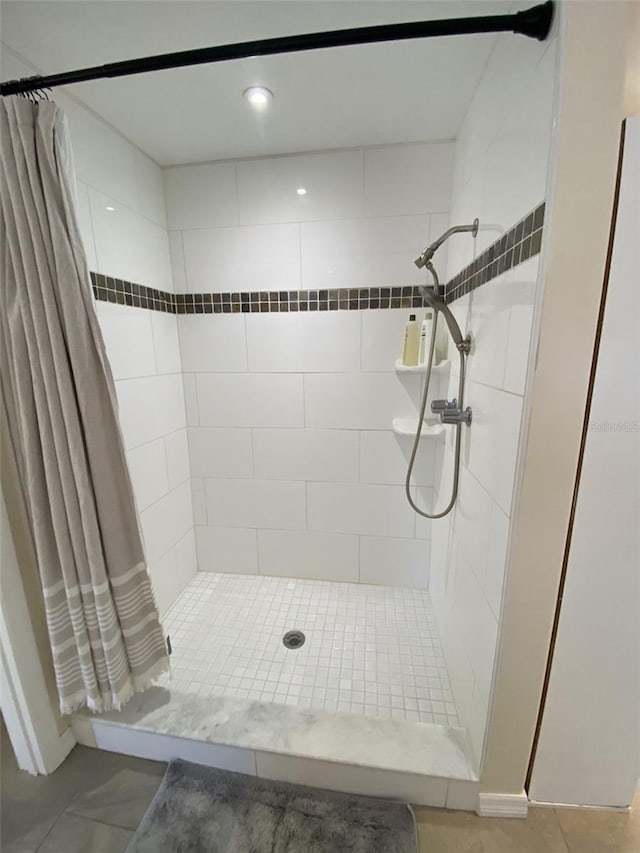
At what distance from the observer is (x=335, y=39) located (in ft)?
2.39

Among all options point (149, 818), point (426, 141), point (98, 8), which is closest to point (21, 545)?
point (149, 818)

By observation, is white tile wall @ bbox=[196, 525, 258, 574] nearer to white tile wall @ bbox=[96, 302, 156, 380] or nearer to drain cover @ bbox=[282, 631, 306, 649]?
drain cover @ bbox=[282, 631, 306, 649]

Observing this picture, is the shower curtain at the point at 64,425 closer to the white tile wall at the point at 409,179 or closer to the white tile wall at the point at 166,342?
the white tile wall at the point at 166,342

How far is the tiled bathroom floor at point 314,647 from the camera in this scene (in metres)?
1.29

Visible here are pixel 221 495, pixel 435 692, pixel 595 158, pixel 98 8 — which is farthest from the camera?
pixel 221 495

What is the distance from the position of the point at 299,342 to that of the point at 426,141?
3.25 ft

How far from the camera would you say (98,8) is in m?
0.85

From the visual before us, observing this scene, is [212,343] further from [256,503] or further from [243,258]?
[256,503]

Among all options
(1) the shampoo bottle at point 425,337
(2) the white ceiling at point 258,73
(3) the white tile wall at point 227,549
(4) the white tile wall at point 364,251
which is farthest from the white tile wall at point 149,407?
(1) the shampoo bottle at point 425,337

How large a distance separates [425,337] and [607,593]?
1.06 meters

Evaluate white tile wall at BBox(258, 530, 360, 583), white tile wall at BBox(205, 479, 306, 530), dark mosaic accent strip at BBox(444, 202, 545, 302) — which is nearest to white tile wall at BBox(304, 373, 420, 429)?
white tile wall at BBox(205, 479, 306, 530)

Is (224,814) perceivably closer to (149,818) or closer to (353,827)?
(149,818)

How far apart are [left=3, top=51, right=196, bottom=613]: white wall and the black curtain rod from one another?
1.30ft

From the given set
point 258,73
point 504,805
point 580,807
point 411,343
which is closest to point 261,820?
point 504,805
